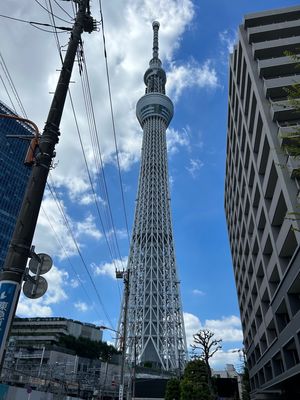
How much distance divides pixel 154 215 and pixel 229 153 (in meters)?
63.2

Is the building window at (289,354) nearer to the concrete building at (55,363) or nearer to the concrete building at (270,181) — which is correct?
the concrete building at (270,181)

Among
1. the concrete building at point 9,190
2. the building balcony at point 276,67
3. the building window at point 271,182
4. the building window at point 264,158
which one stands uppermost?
the concrete building at point 9,190

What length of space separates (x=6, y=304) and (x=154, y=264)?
311 feet

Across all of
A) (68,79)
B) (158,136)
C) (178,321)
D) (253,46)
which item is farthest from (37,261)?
(158,136)

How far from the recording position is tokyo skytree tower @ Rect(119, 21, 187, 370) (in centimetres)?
8762

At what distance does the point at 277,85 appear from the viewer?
25.7 m

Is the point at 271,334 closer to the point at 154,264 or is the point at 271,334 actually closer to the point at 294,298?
the point at 294,298

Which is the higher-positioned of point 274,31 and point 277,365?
point 274,31

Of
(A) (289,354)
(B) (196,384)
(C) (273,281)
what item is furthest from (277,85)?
(B) (196,384)

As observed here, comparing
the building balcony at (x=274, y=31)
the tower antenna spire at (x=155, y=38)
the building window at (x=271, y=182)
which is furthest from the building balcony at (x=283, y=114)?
the tower antenna spire at (x=155, y=38)

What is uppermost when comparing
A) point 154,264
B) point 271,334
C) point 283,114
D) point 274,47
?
point 154,264

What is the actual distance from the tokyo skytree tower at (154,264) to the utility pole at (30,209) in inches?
2791

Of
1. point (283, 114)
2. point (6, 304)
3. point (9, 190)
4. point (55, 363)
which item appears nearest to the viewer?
point (6, 304)

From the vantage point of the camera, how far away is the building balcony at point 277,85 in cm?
2553
